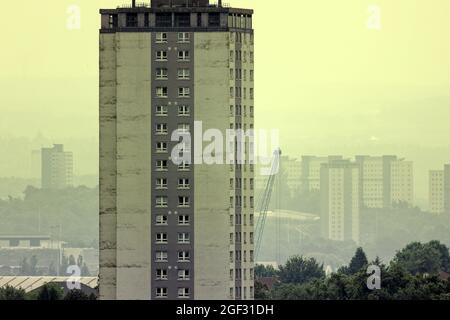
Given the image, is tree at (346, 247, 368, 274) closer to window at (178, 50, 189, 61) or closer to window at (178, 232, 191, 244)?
window at (178, 232, 191, 244)

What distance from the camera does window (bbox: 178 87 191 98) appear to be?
104m

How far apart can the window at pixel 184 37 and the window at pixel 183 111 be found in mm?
3432

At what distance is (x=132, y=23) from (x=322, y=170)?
77.1 metres

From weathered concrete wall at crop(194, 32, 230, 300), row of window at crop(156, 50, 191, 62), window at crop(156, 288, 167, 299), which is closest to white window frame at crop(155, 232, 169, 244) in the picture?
weathered concrete wall at crop(194, 32, 230, 300)

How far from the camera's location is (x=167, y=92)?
105 meters

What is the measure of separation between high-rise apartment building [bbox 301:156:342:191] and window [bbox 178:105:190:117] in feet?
254

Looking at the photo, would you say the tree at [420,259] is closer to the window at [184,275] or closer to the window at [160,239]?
the window at [160,239]

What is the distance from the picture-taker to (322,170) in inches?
7126

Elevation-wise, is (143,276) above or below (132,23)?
below

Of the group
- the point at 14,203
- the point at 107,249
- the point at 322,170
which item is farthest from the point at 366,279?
the point at 14,203

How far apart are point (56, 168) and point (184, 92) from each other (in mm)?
77041

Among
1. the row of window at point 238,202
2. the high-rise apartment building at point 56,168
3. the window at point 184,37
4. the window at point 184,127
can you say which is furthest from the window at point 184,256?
the high-rise apartment building at point 56,168

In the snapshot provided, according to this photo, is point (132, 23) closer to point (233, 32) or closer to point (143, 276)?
point (233, 32)

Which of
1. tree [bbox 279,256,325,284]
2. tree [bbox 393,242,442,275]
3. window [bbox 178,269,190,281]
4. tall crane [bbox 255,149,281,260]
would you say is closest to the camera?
window [bbox 178,269,190,281]
